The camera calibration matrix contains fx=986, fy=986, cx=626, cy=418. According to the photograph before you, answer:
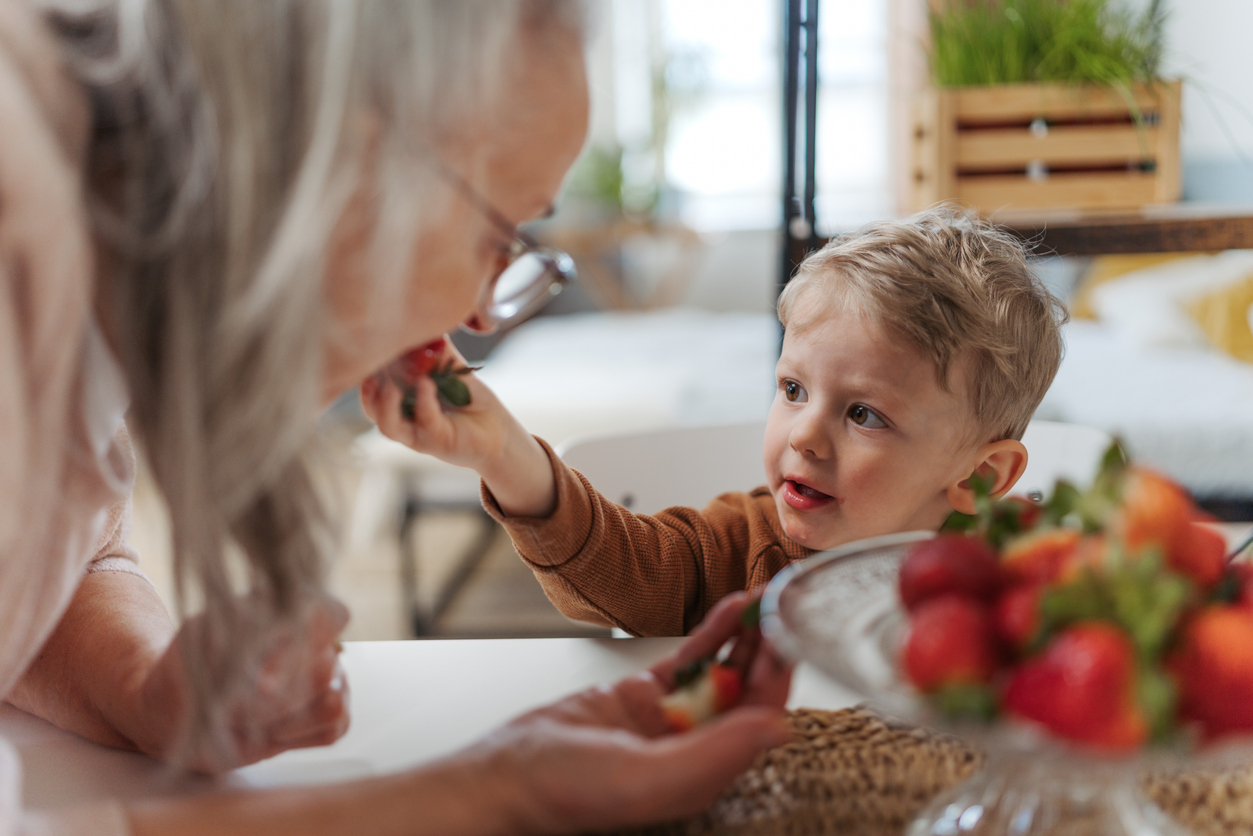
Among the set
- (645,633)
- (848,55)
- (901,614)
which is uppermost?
(848,55)

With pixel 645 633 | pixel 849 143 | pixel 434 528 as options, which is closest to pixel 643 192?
pixel 849 143

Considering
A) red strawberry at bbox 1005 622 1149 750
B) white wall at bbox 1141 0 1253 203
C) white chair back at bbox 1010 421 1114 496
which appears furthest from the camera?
white wall at bbox 1141 0 1253 203

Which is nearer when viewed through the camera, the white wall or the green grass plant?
the green grass plant

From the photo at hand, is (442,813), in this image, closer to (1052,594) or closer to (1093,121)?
(1052,594)

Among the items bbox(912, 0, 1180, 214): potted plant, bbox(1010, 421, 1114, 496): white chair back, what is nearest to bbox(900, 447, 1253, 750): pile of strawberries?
bbox(1010, 421, 1114, 496): white chair back

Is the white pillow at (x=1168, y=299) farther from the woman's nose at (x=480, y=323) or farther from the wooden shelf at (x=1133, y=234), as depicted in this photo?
the woman's nose at (x=480, y=323)

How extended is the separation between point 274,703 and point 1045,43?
1.62 meters

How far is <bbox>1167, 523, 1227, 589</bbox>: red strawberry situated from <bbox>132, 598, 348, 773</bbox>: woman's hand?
0.52 meters

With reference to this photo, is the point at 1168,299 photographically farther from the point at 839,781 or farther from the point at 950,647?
the point at 950,647

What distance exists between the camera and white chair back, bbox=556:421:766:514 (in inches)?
52.9

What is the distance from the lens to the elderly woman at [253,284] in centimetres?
50

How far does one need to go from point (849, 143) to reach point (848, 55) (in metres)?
0.42

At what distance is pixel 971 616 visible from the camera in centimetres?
50

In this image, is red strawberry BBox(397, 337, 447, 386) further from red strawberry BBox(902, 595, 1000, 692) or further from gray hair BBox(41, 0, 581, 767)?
red strawberry BBox(902, 595, 1000, 692)
